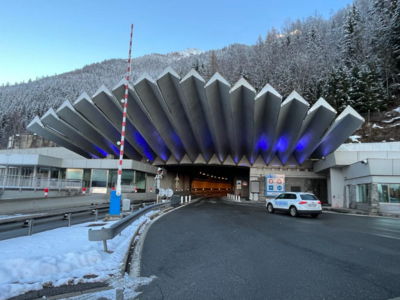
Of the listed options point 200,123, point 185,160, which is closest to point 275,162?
point 200,123

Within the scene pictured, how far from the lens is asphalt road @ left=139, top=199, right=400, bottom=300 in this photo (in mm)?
4133

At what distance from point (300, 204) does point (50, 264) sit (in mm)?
14627

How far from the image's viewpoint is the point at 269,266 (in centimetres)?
552

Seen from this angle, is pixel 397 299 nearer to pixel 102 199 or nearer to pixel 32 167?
pixel 102 199

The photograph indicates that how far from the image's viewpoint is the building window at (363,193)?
23.2 metres

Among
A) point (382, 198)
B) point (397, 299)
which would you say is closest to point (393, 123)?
point (382, 198)

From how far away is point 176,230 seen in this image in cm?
1009

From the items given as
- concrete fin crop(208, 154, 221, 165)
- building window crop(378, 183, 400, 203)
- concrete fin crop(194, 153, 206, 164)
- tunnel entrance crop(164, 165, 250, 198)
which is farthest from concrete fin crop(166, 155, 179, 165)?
building window crop(378, 183, 400, 203)

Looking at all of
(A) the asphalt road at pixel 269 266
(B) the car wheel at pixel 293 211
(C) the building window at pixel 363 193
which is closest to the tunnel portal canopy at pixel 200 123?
(C) the building window at pixel 363 193

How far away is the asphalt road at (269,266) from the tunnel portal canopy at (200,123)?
18997 mm

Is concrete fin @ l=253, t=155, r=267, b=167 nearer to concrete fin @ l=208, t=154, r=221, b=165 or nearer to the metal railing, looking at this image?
concrete fin @ l=208, t=154, r=221, b=165

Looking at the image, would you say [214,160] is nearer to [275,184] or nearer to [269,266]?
[275,184]

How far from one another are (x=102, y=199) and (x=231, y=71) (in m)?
65.0

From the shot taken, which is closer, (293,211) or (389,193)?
(293,211)
